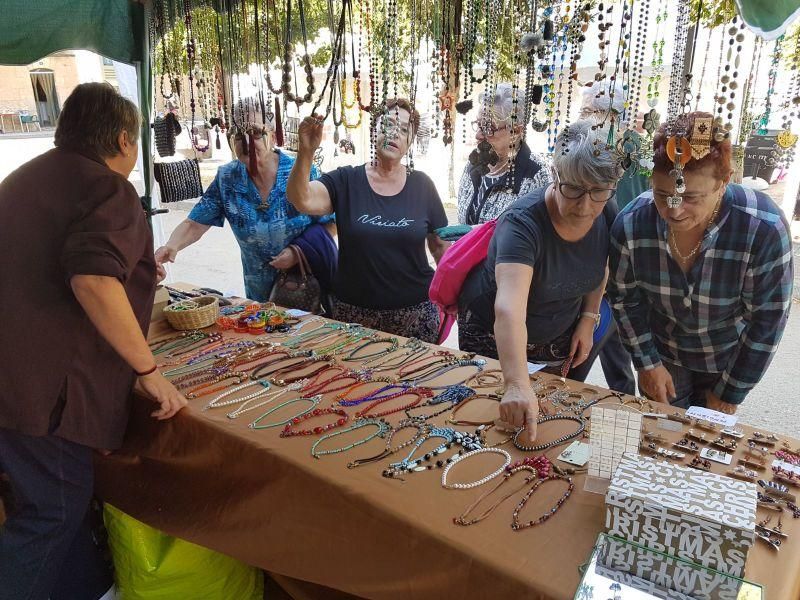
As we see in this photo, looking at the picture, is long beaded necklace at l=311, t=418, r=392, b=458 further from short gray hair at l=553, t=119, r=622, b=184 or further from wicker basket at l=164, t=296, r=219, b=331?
wicker basket at l=164, t=296, r=219, b=331

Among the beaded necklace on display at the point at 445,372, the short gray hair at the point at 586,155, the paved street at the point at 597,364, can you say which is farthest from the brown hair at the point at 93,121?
the paved street at the point at 597,364

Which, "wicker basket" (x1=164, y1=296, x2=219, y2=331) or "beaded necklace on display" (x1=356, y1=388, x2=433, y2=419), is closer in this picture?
"beaded necklace on display" (x1=356, y1=388, x2=433, y2=419)

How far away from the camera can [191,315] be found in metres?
2.33

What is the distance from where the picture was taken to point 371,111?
2158 millimetres

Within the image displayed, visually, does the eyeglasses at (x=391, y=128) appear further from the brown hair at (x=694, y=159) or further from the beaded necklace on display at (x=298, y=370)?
the brown hair at (x=694, y=159)

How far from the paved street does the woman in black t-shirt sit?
1.98 metres

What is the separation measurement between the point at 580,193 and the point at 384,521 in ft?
3.40

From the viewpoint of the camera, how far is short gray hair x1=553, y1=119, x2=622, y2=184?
4.98ft

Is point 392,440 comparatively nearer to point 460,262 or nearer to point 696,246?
point 460,262

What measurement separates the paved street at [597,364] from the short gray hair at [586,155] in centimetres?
257

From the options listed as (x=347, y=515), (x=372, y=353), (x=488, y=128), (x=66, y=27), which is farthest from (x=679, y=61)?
(x=66, y=27)

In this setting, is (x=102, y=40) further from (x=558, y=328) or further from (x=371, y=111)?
(x=558, y=328)

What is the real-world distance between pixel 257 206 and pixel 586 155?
1.75m

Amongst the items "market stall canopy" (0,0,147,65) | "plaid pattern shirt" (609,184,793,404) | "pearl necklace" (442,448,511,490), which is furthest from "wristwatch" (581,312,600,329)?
"market stall canopy" (0,0,147,65)
